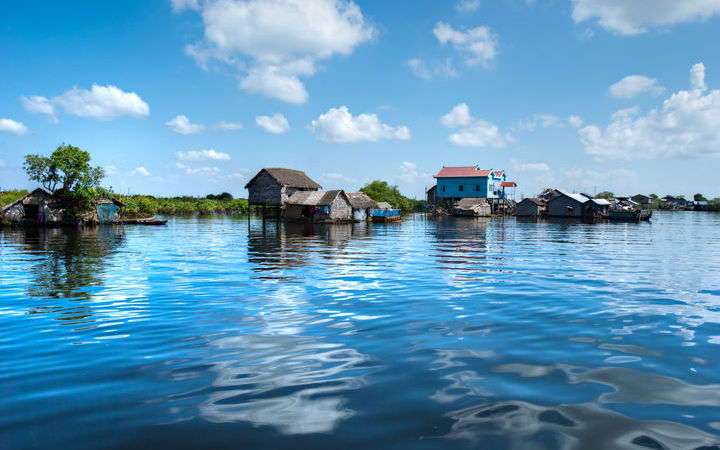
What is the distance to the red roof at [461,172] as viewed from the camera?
6753 cm

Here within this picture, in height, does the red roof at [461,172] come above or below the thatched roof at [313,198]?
above

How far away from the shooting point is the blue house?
67000 mm

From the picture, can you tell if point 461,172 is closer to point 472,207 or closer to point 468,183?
point 468,183

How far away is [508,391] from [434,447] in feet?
4.95

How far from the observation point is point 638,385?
15.4ft

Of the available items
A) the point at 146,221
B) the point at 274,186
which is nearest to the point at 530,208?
the point at 274,186

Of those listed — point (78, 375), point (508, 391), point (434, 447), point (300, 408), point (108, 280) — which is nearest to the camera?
point (434, 447)

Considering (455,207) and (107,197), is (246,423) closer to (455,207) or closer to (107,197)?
(107,197)

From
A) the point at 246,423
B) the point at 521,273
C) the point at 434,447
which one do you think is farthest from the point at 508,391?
the point at 521,273

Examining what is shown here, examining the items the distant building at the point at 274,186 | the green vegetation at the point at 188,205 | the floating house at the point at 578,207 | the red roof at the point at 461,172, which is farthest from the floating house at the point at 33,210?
the floating house at the point at 578,207

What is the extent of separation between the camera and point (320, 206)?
4478 centimetres

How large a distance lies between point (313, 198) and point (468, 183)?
3282 centimetres

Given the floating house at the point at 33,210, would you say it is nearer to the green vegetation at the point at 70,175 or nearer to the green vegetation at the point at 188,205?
the green vegetation at the point at 70,175

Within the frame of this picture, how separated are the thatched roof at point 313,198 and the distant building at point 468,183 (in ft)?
95.8
